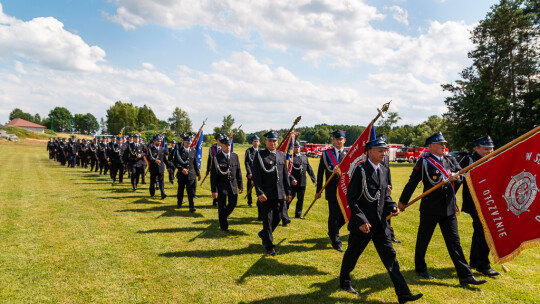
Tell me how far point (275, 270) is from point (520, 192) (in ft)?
12.9

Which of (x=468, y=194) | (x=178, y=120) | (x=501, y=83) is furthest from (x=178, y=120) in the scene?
(x=468, y=194)

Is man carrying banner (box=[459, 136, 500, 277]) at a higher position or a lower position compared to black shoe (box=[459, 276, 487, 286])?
higher

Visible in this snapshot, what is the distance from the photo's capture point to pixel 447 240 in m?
5.17

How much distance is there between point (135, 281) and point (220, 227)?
332 centimetres

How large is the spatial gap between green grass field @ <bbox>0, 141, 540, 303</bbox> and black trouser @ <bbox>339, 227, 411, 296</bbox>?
384 millimetres

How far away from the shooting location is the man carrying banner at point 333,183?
6.72 meters

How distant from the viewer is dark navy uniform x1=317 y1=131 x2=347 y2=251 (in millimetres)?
6715

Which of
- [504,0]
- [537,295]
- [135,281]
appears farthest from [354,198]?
[504,0]

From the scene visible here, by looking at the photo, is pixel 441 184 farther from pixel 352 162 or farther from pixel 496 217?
pixel 352 162

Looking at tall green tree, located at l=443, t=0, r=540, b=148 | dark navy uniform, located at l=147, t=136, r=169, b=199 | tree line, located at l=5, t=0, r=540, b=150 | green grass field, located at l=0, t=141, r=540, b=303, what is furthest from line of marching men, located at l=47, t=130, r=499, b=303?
tall green tree, located at l=443, t=0, r=540, b=148

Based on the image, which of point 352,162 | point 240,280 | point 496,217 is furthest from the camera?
point 352,162

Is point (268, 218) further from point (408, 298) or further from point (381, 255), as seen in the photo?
point (408, 298)

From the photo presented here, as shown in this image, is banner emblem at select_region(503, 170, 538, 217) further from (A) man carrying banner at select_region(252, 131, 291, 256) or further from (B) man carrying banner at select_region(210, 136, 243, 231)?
(B) man carrying banner at select_region(210, 136, 243, 231)

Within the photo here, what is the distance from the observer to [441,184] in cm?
496
